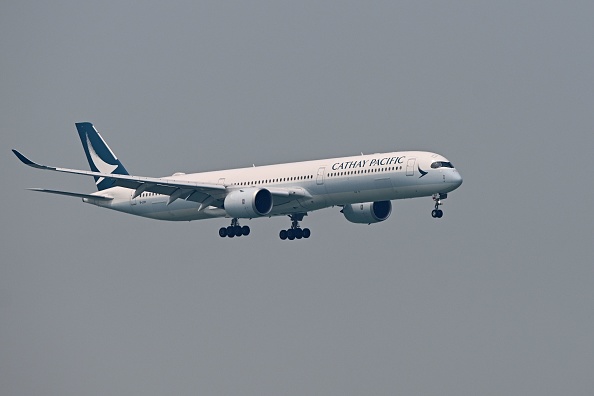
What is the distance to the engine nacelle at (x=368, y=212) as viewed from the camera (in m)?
95.4

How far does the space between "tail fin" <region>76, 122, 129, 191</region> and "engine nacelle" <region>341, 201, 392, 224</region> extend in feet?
61.2

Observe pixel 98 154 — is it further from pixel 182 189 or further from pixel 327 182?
pixel 327 182

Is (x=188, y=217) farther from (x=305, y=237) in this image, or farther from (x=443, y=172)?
(x=443, y=172)

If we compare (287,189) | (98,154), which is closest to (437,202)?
Result: (287,189)

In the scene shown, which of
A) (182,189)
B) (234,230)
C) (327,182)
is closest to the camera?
(327,182)

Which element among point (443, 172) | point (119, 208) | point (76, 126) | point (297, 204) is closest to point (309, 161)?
point (297, 204)

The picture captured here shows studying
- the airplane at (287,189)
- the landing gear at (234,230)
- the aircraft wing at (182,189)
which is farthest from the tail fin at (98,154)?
the landing gear at (234,230)

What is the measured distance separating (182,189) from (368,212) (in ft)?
41.1

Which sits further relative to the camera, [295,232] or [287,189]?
[295,232]

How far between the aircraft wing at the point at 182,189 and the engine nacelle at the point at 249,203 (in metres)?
0.72

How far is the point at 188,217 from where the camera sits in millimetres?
97688

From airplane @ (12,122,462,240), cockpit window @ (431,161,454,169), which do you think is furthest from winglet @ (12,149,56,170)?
cockpit window @ (431,161,454,169)

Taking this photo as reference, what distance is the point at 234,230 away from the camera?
315 ft

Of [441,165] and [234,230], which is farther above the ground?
[441,165]
